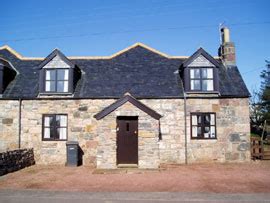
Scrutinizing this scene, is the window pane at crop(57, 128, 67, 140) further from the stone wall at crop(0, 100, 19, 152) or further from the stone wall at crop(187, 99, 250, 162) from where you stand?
the stone wall at crop(187, 99, 250, 162)

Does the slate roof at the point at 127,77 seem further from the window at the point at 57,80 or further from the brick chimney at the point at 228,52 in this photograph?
the window at the point at 57,80

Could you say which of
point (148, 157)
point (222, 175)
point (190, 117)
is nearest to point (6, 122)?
point (148, 157)

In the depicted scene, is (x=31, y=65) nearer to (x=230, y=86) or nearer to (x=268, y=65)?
(x=230, y=86)

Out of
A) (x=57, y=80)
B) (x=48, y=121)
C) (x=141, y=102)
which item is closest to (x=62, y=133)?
(x=48, y=121)

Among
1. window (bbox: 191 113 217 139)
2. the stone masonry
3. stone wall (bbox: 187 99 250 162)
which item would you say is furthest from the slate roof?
window (bbox: 191 113 217 139)

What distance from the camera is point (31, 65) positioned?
2066 cm

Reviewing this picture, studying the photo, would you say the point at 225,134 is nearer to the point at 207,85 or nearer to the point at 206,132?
the point at 206,132

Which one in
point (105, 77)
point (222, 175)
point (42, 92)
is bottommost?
point (222, 175)

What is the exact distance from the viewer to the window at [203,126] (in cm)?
1727

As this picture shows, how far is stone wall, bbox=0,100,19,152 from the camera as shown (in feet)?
57.3

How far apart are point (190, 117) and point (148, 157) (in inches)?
168

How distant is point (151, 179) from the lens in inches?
469

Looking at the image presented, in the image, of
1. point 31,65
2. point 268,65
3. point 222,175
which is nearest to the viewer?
point 222,175

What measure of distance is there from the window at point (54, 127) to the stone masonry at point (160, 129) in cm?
27
